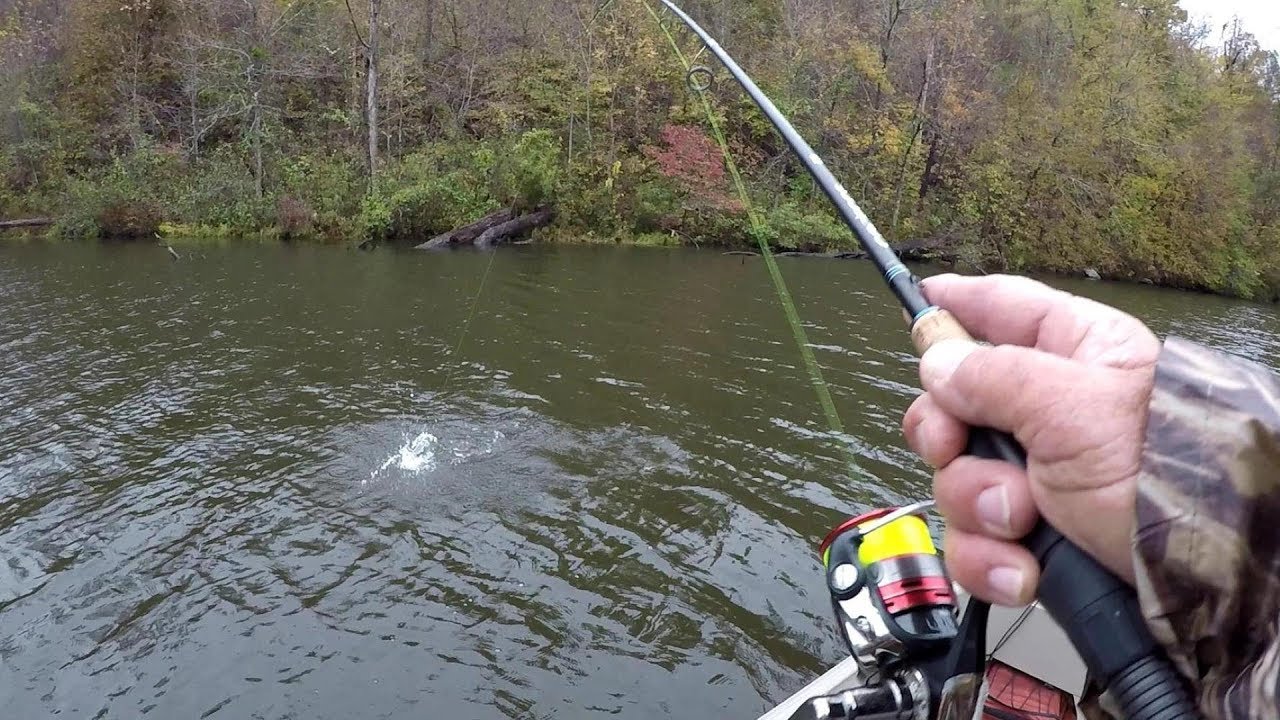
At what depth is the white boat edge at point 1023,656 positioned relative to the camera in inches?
148

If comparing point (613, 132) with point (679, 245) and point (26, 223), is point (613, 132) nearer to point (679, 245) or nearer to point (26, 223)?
point (679, 245)

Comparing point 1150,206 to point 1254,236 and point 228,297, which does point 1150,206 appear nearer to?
point 1254,236

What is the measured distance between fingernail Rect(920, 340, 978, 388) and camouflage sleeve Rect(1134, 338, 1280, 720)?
12.0 inches

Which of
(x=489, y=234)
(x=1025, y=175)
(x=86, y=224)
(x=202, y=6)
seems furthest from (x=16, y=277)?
(x=1025, y=175)

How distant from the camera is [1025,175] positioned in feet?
102

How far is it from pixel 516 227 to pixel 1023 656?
79.0 ft

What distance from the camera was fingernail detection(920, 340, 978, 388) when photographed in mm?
1244

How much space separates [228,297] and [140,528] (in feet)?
Answer: 32.5

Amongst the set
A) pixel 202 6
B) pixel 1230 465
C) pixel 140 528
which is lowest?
pixel 140 528

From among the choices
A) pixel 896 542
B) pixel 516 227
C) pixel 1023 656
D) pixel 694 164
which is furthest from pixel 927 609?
pixel 694 164

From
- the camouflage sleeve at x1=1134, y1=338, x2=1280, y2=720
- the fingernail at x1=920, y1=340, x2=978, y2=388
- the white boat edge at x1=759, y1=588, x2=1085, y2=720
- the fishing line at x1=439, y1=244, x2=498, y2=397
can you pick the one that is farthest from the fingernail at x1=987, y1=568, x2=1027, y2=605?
the fishing line at x1=439, y1=244, x2=498, y2=397

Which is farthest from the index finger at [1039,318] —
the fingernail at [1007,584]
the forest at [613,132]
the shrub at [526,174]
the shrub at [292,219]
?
the shrub at [526,174]

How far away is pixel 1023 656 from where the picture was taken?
160 inches

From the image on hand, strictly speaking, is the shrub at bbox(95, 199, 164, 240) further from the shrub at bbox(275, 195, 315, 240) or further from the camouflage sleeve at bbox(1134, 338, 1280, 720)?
the camouflage sleeve at bbox(1134, 338, 1280, 720)
